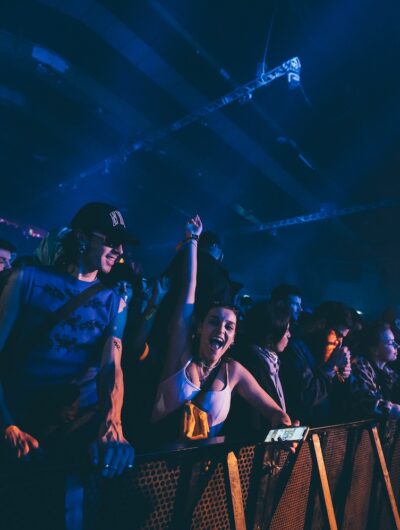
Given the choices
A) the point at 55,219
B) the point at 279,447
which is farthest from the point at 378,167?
the point at 55,219

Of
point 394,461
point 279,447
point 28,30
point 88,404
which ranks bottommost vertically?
point 394,461

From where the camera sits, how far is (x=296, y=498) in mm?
1787

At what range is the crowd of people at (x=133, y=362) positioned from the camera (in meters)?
1.47

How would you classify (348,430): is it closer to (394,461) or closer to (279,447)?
(279,447)

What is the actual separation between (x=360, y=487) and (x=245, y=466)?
1317 mm

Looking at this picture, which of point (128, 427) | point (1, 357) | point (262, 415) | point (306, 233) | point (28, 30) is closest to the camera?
point (1, 357)

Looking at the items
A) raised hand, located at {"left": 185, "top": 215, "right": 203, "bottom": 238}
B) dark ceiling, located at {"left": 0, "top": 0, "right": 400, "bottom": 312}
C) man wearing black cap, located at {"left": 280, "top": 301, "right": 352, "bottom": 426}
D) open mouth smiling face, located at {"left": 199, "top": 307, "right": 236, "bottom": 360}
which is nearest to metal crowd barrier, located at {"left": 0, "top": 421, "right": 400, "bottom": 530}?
man wearing black cap, located at {"left": 280, "top": 301, "right": 352, "bottom": 426}

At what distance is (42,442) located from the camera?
1.43m

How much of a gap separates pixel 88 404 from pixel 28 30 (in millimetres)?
6816

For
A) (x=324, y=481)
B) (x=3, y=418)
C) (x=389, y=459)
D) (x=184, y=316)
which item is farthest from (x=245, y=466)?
A: (x=389, y=459)

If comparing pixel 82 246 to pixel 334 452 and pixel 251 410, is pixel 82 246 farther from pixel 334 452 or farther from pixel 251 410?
pixel 334 452

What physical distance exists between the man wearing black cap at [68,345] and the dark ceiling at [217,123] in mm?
5267

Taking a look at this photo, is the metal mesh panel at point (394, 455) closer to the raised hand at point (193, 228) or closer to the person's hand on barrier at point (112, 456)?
the raised hand at point (193, 228)

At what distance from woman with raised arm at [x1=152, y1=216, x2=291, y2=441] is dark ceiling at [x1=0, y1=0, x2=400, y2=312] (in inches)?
215
